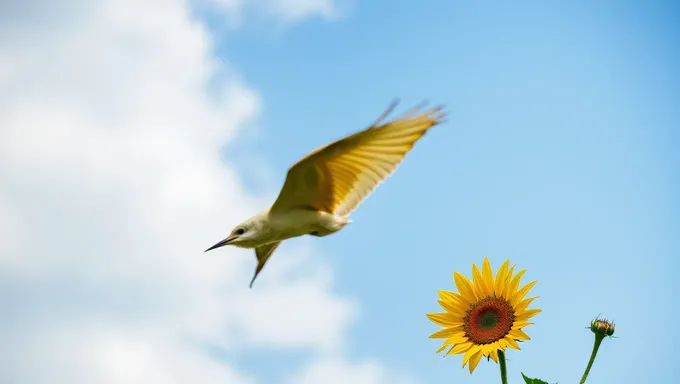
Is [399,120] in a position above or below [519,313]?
above

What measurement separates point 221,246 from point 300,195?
0.75 meters

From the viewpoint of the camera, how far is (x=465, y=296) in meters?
4.57

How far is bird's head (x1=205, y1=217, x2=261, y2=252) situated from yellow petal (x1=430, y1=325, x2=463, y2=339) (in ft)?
6.48

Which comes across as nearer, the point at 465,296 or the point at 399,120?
the point at 465,296

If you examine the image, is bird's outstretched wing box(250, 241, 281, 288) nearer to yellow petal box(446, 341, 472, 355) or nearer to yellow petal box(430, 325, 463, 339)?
yellow petal box(430, 325, 463, 339)

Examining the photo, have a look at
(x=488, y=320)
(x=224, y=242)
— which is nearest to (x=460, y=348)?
(x=488, y=320)

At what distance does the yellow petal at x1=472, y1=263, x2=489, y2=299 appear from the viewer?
14.9 ft

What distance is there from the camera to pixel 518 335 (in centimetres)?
418

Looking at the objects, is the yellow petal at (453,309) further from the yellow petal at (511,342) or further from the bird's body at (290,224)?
the bird's body at (290,224)

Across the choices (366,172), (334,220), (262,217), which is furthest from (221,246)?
(366,172)

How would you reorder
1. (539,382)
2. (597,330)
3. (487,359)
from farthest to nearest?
(597,330) → (487,359) → (539,382)

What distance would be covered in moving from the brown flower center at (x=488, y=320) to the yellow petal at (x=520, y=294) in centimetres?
4

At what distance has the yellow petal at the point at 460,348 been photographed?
14.0 ft

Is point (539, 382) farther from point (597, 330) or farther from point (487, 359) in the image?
point (597, 330)
